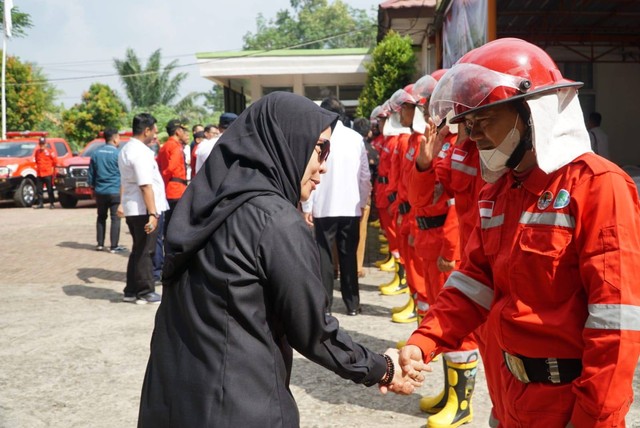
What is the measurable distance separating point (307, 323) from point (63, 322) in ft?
20.5

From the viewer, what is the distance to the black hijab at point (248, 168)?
7.82 ft

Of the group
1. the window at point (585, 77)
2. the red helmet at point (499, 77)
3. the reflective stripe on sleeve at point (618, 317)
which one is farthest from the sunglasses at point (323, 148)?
the window at point (585, 77)

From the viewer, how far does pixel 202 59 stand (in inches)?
976

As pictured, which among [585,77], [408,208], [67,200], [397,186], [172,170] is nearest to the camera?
[408,208]

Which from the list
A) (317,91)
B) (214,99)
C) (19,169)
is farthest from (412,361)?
(214,99)

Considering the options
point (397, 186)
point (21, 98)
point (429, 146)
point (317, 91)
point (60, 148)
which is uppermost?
point (21, 98)

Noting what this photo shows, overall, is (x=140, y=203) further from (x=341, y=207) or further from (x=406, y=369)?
(x=406, y=369)

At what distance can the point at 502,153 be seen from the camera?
8.50ft

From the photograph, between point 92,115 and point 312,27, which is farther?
point 312,27

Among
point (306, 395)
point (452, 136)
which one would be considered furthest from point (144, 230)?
point (452, 136)

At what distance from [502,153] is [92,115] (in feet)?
120

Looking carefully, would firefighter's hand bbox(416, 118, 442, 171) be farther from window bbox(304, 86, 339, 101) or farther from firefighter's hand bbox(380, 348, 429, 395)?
window bbox(304, 86, 339, 101)

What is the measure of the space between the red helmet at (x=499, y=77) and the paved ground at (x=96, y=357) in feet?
9.80

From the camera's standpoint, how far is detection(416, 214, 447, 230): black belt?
5348mm
